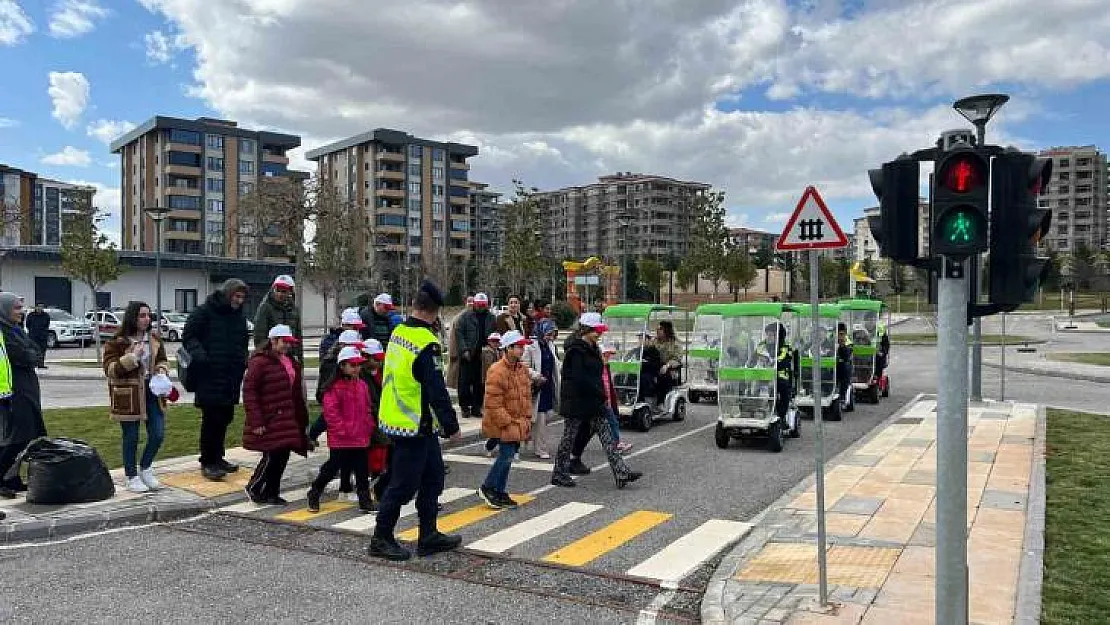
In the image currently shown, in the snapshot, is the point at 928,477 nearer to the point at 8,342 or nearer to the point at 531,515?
the point at 531,515

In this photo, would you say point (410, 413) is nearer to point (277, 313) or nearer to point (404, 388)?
point (404, 388)

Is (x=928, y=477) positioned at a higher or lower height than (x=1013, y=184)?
lower

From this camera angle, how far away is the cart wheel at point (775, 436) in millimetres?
11477

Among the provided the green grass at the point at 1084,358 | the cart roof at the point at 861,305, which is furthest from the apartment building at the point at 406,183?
the cart roof at the point at 861,305

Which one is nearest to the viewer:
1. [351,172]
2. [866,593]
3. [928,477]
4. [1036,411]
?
[866,593]

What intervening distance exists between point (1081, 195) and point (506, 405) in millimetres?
154192

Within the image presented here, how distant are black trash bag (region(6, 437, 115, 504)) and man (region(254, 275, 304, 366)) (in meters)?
1.94

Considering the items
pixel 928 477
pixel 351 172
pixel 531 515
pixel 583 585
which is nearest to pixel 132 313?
pixel 531 515

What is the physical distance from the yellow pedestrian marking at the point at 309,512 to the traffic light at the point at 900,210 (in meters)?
5.80

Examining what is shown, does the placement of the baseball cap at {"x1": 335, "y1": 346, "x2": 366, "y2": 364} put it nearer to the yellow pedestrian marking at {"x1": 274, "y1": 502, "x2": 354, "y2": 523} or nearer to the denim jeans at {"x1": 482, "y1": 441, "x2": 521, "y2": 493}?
the yellow pedestrian marking at {"x1": 274, "y1": 502, "x2": 354, "y2": 523}

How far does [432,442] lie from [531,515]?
1803 millimetres

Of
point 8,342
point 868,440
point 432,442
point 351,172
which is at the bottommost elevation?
point 868,440

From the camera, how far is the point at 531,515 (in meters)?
8.10

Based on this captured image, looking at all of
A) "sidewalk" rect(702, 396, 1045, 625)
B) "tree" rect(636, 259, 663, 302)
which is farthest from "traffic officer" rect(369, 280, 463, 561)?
"tree" rect(636, 259, 663, 302)
